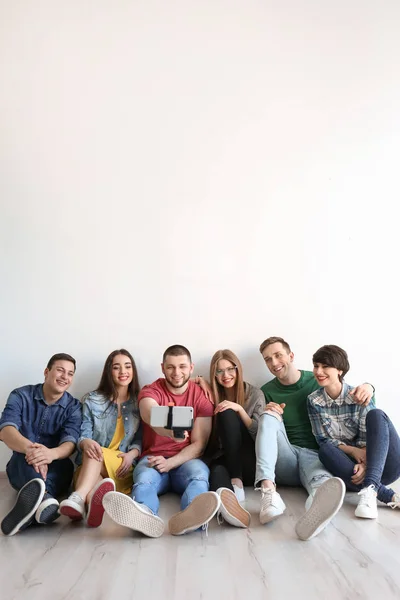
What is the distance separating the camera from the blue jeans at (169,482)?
2033 millimetres

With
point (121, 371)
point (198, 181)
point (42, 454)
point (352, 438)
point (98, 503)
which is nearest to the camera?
point (98, 503)

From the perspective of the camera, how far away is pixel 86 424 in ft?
A: 8.58

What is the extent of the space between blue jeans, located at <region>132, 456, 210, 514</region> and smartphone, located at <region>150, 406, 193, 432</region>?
20 cm

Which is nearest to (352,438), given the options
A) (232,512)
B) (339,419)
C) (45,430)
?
(339,419)

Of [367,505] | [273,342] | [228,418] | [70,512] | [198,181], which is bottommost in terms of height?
[70,512]

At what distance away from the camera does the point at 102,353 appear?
2.89 m

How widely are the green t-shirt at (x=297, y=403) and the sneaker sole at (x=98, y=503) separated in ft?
3.63

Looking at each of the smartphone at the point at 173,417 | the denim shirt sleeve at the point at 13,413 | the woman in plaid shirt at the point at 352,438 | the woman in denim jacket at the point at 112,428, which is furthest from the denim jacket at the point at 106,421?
the woman in plaid shirt at the point at 352,438

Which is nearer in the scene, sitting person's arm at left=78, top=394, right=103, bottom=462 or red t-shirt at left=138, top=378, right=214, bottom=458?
sitting person's arm at left=78, top=394, right=103, bottom=462

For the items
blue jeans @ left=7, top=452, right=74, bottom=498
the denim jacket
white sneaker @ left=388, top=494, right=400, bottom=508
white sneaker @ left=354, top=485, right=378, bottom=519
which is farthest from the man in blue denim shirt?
white sneaker @ left=388, top=494, right=400, bottom=508

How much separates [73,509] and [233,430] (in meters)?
0.81

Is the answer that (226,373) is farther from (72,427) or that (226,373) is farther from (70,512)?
(70,512)

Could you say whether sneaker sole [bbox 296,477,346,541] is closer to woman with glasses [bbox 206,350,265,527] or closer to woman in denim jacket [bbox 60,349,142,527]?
woman with glasses [bbox 206,350,265,527]

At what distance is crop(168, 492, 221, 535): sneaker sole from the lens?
1.76 metres
